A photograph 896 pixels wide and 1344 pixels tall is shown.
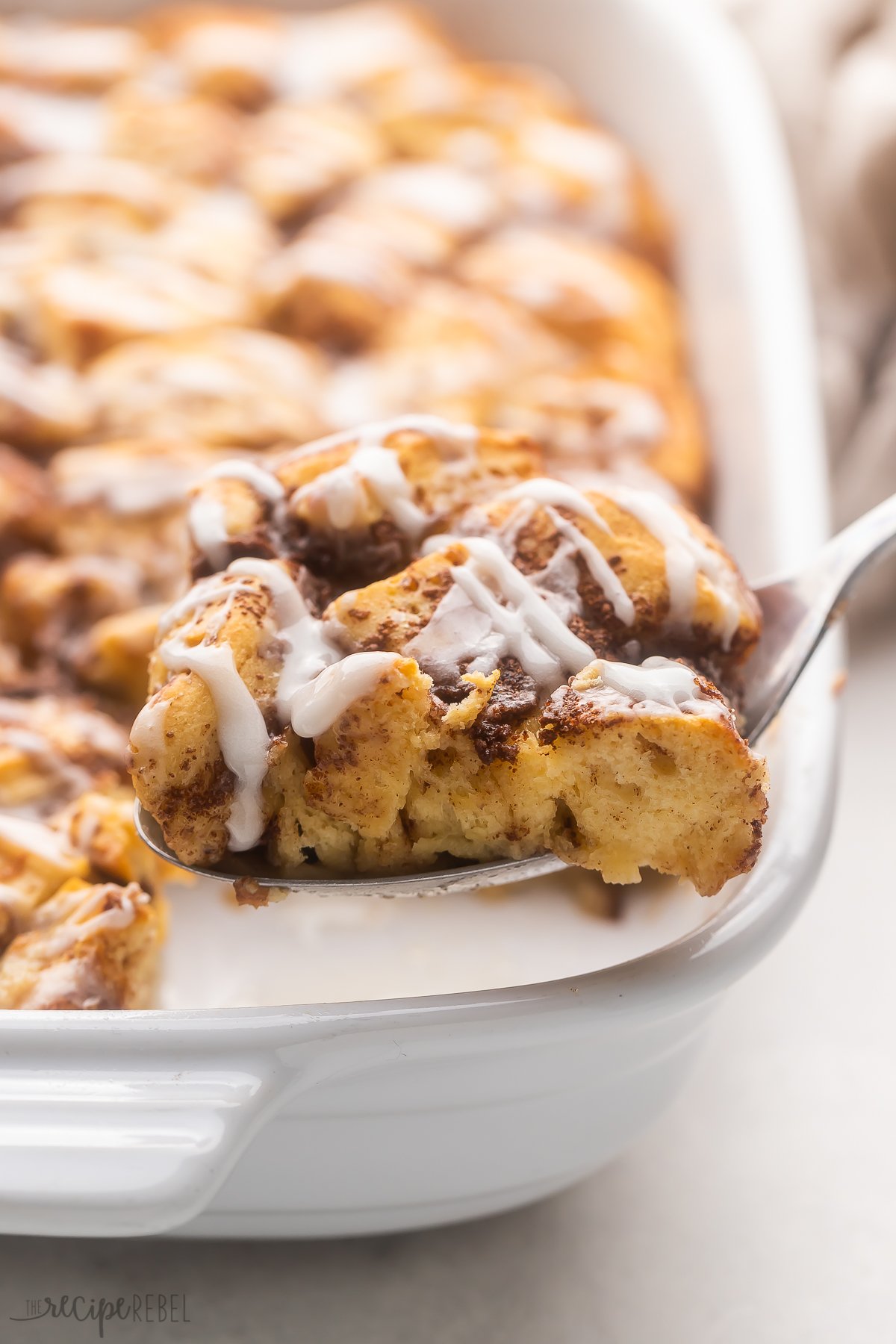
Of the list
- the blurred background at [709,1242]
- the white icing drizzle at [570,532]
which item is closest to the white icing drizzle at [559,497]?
the white icing drizzle at [570,532]

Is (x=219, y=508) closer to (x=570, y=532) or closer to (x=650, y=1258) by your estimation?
(x=570, y=532)

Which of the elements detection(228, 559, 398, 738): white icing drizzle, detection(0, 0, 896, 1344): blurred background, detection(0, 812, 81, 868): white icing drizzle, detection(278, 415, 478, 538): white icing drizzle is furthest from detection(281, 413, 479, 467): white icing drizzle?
detection(0, 0, 896, 1344): blurred background

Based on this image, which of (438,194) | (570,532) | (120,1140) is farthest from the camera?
(438,194)

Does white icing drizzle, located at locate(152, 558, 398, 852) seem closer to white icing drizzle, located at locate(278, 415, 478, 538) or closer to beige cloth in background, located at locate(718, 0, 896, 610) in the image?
white icing drizzle, located at locate(278, 415, 478, 538)

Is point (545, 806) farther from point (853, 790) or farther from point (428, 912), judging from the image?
point (853, 790)

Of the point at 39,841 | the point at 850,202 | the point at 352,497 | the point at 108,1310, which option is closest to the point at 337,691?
the point at 352,497
